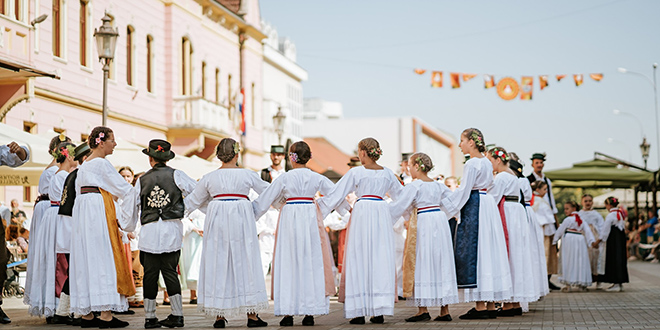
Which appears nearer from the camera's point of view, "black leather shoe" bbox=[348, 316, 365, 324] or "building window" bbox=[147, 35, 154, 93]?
"black leather shoe" bbox=[348, 316, 365, 324]

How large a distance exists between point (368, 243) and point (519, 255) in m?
2.11

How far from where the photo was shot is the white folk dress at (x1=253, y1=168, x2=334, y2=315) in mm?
10773

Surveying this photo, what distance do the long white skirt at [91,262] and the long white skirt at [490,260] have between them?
4046 mm

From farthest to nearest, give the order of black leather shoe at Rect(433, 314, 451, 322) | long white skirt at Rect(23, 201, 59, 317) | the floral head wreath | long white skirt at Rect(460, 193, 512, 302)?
the floral head wreath → long white skirt at Rect(460, 193, 512, 302) → black leather shoe at Rect(433, 314, 451, 322) → long white skirt at Rect(23, 201, 59, 317)

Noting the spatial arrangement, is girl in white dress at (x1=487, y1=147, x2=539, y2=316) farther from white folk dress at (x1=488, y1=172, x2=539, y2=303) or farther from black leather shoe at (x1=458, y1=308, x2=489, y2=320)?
black leather shoe at (x1=458, y1=308, x2=489, y2=320)

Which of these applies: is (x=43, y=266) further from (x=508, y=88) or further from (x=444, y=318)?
(x=508, y=88)

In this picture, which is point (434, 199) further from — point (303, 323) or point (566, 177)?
point (566, 177)

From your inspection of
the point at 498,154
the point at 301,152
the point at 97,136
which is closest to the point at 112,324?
the point at 97,136

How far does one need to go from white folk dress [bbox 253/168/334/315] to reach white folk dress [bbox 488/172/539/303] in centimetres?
246

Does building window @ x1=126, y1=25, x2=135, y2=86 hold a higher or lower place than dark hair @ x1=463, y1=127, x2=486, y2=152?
higher

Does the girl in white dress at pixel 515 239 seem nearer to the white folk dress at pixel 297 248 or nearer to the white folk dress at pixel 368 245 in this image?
the white folk dress at pixel 368 245

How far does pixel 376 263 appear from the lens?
1103 centimetres

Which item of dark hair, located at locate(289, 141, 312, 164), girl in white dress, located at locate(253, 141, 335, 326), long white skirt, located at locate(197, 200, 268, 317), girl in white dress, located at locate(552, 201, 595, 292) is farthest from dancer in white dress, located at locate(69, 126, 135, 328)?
girl in white dress, located at locate(552, 201, 595, 292)

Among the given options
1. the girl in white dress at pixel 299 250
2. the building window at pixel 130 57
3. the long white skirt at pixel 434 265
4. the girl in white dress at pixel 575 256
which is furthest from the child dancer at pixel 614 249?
the building window at pixel 130 57
